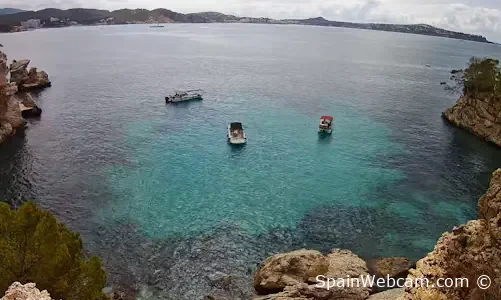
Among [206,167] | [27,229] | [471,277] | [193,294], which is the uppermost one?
[471,277]

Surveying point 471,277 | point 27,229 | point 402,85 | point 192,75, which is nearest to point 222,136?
point 27,229

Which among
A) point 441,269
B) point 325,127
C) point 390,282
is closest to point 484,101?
point 325,127

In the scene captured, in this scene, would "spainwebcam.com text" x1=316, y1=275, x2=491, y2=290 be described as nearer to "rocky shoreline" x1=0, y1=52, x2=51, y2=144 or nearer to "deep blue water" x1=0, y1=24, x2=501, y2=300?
"deep blue water" x1=0, y1=24, x2=501, y2=300

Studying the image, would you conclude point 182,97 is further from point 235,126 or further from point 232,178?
point 232,178

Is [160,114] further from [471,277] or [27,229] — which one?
[471,277]

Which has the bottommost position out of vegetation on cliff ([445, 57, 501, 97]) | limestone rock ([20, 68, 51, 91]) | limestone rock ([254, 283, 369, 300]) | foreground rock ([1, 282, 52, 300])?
limestone rock ([254, 283, 369, 300])

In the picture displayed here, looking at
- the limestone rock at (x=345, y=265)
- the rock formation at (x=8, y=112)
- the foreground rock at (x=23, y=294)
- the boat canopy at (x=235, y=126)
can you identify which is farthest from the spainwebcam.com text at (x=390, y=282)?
the rock formation at (x=8, y=112)

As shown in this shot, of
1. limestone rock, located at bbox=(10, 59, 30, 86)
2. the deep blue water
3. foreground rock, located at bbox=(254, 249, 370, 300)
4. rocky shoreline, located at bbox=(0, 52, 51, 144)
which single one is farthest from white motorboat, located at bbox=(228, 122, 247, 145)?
limestone rock, located at bbox=(10, 59, 30, 86)
